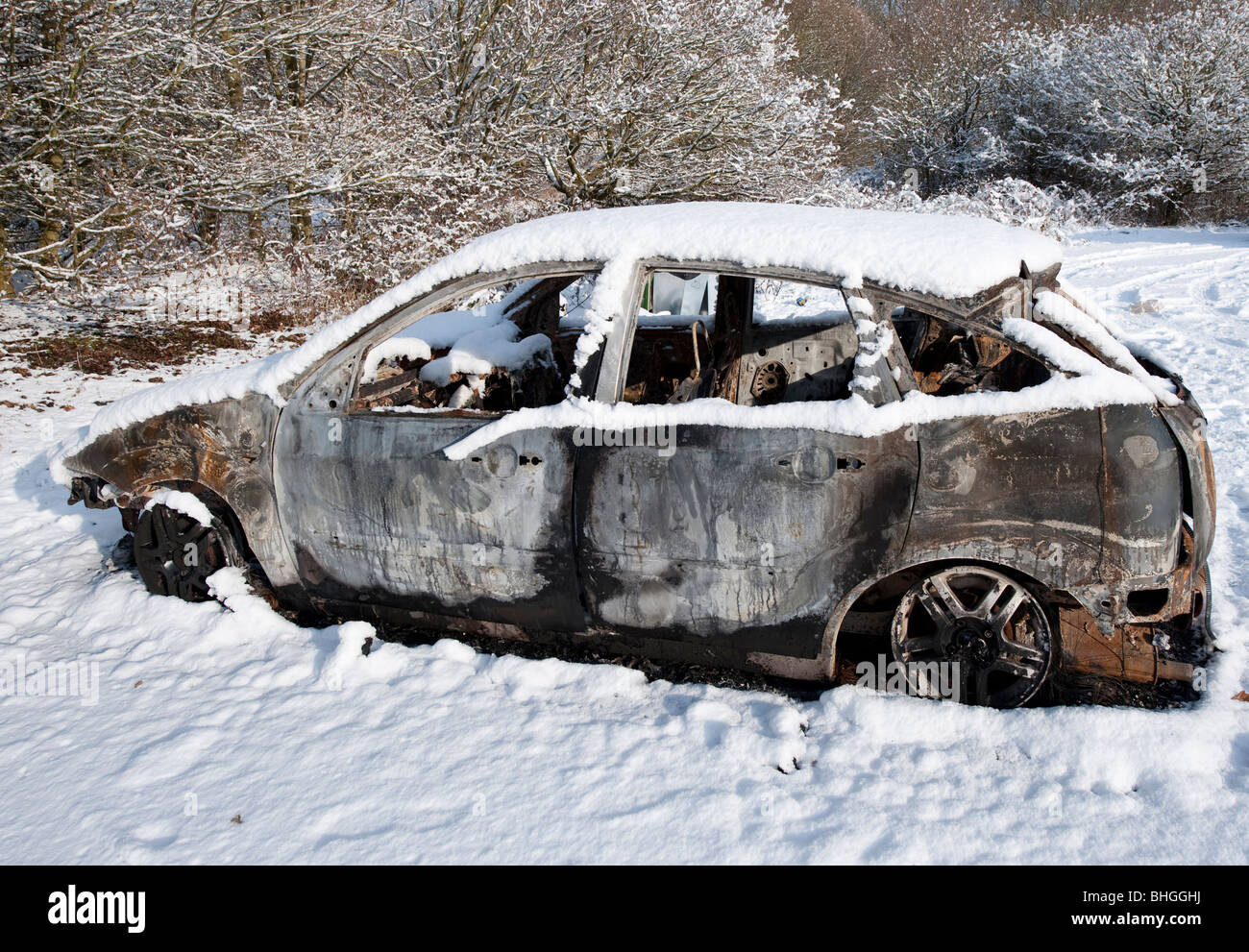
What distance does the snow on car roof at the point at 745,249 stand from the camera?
2.75 metres

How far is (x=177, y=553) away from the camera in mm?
3768

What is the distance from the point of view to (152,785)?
2574 millimetres

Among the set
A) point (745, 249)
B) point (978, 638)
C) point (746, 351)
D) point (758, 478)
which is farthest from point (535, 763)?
point (746, 351)

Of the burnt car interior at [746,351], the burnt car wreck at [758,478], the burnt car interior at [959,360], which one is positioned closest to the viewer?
the burnt car wreck at [758,478]

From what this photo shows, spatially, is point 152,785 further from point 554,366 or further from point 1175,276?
point 1175,276

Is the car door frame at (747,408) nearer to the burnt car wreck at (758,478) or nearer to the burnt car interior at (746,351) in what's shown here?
the burnt car wreck at (758,478)

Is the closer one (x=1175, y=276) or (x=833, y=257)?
(x=833, y=257)

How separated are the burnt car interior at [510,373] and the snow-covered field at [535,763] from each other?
116 cm

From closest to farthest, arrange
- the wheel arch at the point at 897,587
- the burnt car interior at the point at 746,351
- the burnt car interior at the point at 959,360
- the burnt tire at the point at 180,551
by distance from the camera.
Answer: the wheel arch at the point at 897,587
the burnt car interior at the point at 959,360
the burnt tire at the point at 180,551
the burnt car interior at the point at 746,351

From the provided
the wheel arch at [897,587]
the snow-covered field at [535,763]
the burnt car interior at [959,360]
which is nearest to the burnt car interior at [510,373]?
the snow-covered field at [535,763]

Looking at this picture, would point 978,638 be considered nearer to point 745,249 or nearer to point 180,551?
point 745,249

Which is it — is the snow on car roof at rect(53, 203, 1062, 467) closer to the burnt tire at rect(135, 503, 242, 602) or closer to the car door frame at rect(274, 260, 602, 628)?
the car door frame at rect(274, 260, 602, 628)
